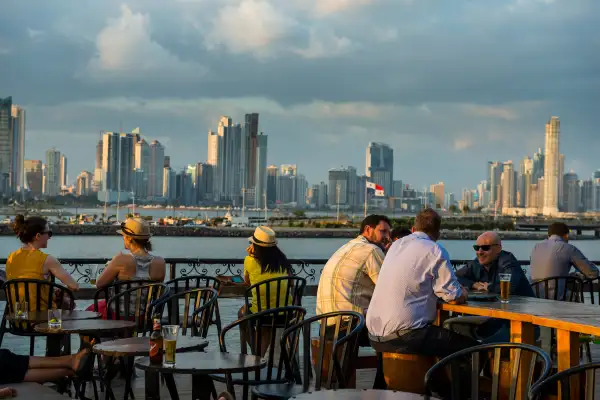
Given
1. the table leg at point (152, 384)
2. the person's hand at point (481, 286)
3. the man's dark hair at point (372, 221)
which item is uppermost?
the man's dark hair at point (372, 221)

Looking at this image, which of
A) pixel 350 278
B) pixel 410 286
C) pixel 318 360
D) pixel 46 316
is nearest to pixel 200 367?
pixel 318 360

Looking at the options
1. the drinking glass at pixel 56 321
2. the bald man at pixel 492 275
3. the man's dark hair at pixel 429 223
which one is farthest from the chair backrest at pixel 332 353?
the bald man at pixel 492 275

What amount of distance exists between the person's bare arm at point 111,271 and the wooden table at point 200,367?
216 centimetres

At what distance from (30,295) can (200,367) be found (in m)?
2.71

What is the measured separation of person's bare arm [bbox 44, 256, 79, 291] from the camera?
20.0 feet

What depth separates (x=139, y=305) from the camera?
5.46 metres

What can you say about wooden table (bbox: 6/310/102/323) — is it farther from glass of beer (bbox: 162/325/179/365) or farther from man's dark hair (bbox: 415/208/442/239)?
man's dark hair (bbox: 415/208/442/239)

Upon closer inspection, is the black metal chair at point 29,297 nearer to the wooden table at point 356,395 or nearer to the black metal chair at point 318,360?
the black metal chair at point 318,360

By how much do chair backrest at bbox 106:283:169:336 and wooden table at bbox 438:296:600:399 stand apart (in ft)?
5.69

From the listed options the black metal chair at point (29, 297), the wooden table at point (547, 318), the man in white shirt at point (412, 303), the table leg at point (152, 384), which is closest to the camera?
the table leg at point (152, 384)

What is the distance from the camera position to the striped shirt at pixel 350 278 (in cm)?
538

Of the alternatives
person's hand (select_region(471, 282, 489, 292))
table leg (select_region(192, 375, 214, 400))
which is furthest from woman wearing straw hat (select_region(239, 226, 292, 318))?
table leg (select_region(192, 375, 214, 400))

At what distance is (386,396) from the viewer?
10.4ft

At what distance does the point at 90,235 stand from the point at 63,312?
4813 inches
